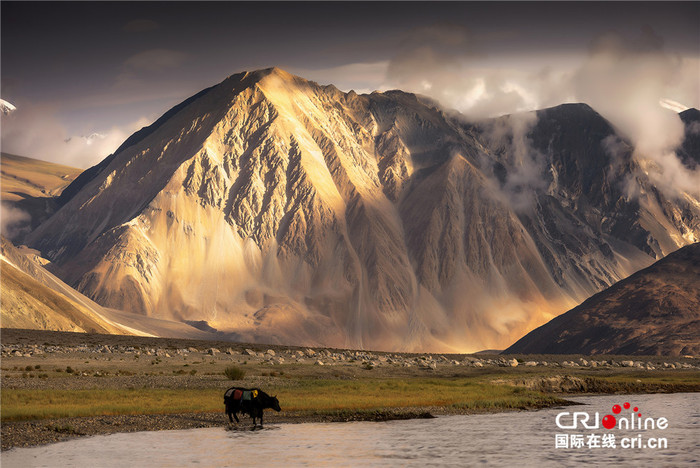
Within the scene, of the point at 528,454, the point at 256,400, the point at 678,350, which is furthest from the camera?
the point at 678,350

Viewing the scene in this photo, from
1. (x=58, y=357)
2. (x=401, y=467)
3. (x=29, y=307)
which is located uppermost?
(x=29, y=307)

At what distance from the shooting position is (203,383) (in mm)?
67000

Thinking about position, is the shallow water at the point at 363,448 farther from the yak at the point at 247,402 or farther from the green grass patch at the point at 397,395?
the green grass patch at the point at 397,395

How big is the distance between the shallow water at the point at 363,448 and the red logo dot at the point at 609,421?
2.18 m

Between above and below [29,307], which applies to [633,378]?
below

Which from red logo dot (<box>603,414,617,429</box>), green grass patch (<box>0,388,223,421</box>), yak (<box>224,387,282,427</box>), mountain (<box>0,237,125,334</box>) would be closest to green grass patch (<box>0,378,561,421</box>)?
green grass patch (<box>0,388,223,421</box>)

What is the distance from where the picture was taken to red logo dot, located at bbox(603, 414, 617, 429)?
178 ft

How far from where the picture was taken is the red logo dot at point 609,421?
54106mm

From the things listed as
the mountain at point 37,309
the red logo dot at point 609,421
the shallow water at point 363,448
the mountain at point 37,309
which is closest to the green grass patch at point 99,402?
the shallow water at point 363,448

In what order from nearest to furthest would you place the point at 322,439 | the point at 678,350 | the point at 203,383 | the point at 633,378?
1. the point at 322,439
2. the point at 203,383
3. the point at 633,378
4. the point at 678,350

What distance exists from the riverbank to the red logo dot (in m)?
7.46

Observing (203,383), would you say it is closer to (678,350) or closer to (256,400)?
(256,400)

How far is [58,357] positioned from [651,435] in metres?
61.0

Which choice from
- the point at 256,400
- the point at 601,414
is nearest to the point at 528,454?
the point at 256,400
